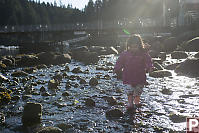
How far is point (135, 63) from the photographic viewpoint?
6.30 metres

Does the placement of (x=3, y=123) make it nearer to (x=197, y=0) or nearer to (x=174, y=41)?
(x=174, y=41)

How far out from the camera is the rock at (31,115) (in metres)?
5.61

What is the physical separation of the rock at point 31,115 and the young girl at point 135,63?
7.72 ft

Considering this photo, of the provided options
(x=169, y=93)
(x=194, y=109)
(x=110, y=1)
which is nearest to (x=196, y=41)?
(x=169, y=93)

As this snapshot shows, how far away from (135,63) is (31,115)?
303 centimetres

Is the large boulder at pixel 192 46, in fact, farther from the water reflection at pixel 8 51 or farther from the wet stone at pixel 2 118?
the water reflection at pixel 8 51

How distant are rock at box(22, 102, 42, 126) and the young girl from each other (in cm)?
235

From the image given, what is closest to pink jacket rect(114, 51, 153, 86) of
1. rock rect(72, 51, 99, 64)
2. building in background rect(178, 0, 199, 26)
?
rock rect(72, 51, 99, 64)

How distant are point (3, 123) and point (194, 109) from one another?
16.4 ft

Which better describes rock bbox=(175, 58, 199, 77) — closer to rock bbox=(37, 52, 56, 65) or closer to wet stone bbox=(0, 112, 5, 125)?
wet stone bbox=(0, 112, 5, 125)

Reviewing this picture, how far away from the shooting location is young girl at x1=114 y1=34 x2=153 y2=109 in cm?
623

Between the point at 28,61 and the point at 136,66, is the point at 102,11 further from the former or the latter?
the point at 136,66

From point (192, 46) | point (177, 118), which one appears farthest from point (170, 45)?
point (177, 118)

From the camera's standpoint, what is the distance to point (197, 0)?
51625mm
